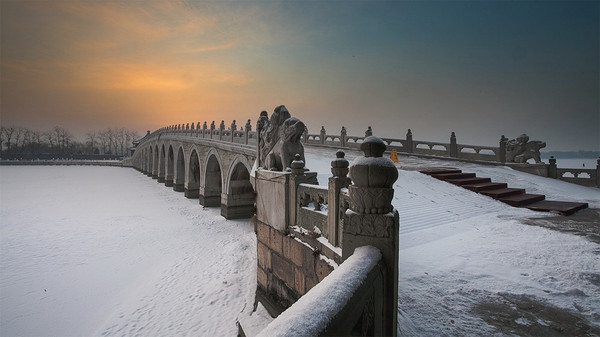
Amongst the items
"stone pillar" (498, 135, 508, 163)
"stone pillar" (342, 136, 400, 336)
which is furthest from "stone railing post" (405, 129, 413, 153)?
"stone pillar" (342, 136, 400, 336)

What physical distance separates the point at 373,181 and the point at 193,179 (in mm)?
24108

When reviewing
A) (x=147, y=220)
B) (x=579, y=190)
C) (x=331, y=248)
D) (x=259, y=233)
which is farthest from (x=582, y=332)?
(x=147, y=220)

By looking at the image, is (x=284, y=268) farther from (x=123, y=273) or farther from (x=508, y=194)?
(x=508, y=194)

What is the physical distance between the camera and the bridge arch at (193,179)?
920 inches

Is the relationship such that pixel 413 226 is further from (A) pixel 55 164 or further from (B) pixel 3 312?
(A) pixel 55 164

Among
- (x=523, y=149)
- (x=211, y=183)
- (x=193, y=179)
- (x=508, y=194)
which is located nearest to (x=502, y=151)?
(x=523, y=149)

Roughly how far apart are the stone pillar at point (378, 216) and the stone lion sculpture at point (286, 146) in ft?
13.2

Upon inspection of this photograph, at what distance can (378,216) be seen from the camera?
6.75 ft

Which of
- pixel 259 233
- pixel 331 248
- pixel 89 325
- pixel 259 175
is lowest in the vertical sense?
pixel 89 325

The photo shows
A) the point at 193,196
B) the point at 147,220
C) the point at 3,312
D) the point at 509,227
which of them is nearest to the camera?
the point at 509,227

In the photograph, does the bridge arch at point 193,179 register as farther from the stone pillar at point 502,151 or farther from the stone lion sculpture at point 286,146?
the stone pillar at point 502,151

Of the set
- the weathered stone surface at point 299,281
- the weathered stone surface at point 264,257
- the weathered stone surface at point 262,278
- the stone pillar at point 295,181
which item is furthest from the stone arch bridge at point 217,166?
the weathered stone surface at point 299,281

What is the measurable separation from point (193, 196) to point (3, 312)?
53.5 ft

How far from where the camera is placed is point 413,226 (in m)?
6.61
